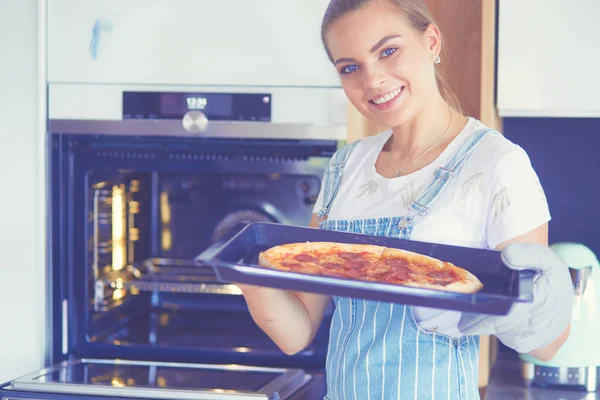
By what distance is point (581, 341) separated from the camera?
5.65ft

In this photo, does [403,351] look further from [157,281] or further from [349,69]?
[157,281]

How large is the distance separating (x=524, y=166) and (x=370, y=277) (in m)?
0.32

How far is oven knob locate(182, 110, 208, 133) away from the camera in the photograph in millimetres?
1747

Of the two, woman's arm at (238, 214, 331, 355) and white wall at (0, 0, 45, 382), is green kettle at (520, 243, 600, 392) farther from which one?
white wall at (0, 0, 45, 382)

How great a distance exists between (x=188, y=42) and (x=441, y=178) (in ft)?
2.40

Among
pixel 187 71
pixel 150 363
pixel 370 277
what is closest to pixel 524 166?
pixel 370 277

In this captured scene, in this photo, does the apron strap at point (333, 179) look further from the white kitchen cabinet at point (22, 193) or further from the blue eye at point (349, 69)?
the white kitchen cabinet at point (22, 193)

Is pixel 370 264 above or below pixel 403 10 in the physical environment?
below

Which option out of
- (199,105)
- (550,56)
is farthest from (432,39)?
(199,105)

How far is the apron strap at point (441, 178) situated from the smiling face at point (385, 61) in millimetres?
102

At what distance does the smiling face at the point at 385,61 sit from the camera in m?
1.28

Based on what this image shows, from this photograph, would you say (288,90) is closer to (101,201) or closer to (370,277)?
(101,201)

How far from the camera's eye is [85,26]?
1765 mm

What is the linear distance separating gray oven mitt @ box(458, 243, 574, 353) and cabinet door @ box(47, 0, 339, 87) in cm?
79
